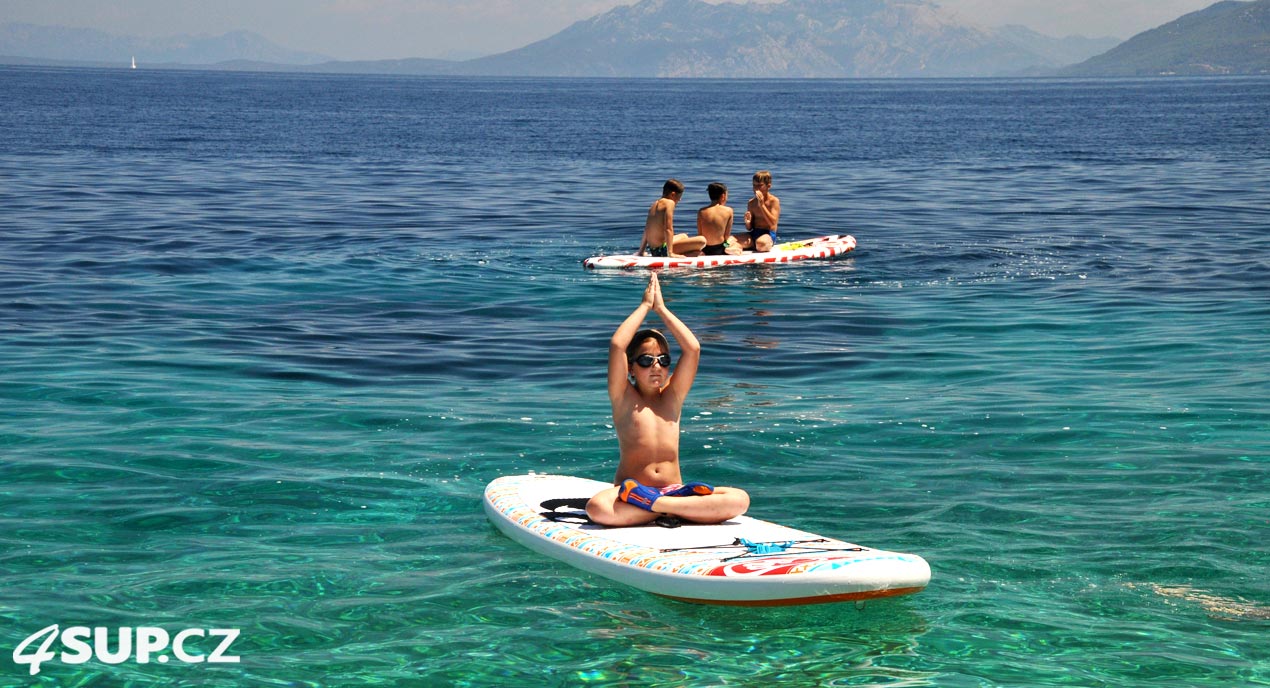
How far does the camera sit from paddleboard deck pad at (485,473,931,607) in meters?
7.51

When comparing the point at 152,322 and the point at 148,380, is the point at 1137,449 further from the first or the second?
the point at 152,322

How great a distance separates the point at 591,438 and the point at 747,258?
406 inches

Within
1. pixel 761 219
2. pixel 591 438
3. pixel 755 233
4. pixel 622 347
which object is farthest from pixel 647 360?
pixel 755 233

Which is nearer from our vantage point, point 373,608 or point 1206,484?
point 373,608

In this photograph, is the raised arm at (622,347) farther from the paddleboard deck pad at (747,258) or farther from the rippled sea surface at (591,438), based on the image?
the paddleboard deck pad at (747,258)

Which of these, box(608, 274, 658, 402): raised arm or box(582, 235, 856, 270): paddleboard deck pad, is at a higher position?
box(608, 274, 658, 402): raised arm

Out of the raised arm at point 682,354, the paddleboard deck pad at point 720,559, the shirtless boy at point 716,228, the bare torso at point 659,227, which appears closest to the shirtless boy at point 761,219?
the shirtless boy at point 716,228

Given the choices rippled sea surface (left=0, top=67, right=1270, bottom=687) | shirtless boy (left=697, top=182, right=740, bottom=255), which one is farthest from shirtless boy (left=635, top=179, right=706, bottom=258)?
rippled sea surface (left=0, top=67, right=1270, bottom=687)

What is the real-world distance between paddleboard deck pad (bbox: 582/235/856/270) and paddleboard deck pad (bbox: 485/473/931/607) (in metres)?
12.2

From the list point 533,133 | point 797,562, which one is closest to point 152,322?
point 797,562

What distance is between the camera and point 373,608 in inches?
316

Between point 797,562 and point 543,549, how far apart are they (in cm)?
195

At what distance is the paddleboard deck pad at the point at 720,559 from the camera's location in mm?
7508

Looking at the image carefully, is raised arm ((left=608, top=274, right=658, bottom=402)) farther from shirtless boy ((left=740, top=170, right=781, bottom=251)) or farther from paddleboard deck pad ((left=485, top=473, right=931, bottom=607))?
shirtless boy ((left=740, top=170, right=781, bottom=251))
